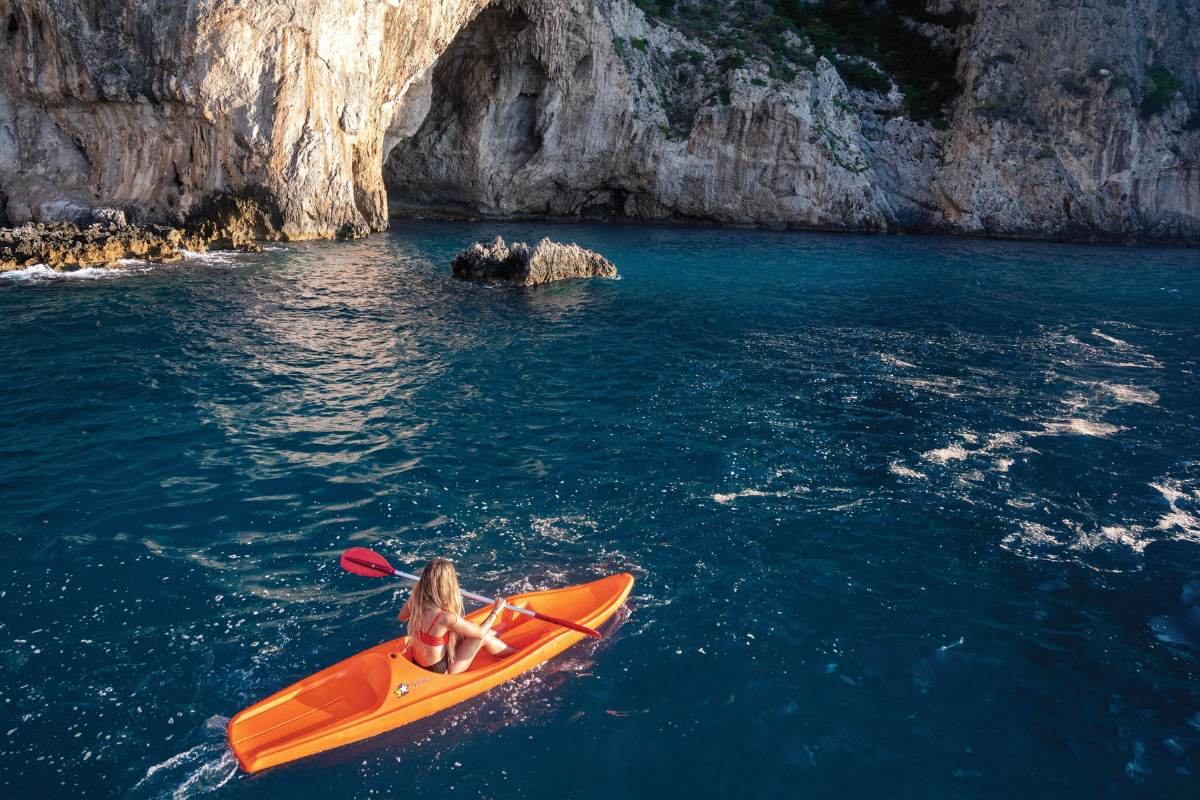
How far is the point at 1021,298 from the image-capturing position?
25828 mm

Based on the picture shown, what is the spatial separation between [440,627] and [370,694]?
0.77 meters

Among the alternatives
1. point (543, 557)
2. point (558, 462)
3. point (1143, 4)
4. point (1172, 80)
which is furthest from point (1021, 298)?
point (1143, 4)

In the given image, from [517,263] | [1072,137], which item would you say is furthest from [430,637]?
[1072,137]

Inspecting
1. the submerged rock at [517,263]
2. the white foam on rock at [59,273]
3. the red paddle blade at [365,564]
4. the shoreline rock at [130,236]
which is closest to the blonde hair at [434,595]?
the red paddle blade at [365,564]

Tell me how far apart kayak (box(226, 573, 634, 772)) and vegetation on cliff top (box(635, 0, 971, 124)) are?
4512cm

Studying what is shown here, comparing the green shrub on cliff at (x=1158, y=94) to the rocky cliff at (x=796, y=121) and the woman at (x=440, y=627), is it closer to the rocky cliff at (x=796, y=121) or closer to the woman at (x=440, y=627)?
the rocky cliff at (x=796, y=121)

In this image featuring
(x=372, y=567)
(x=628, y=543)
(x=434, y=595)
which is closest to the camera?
(x=434, y=595)

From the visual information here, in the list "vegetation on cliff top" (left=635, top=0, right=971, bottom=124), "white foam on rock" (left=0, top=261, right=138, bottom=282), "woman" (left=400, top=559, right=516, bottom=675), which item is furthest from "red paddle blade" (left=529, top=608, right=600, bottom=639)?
"vegetation on cliff top" (left=635, top=0, right=971, bottom=124)

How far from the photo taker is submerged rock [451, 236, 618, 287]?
25312 millimetres

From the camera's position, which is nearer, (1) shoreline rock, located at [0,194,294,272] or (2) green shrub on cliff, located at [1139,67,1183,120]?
(1) shoreline rock, located at [0,194,294,272]

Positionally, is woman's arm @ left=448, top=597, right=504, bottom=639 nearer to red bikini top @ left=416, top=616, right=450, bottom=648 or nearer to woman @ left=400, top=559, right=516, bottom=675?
woman @ left=400, top=559, right=516, bottom=675

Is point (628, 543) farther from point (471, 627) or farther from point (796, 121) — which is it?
point (796, 121)

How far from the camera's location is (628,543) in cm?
920

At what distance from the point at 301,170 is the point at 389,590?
26.9 m
